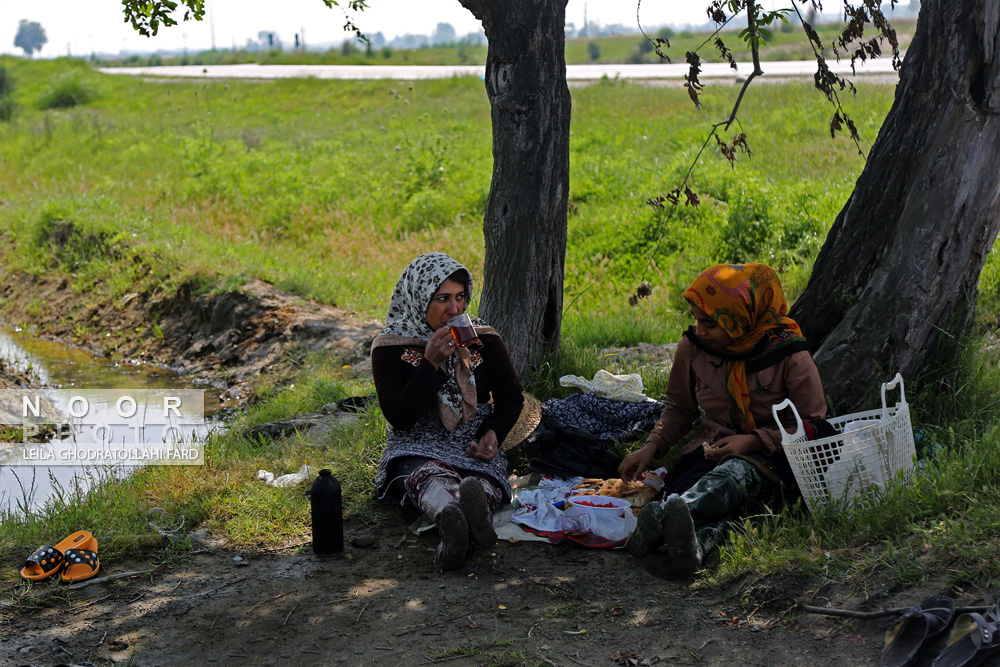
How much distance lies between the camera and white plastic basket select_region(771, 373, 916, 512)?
3.66 meters

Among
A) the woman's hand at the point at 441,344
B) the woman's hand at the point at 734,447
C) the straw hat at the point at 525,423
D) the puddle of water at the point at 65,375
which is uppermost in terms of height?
the woman's hand at the point at 441,344

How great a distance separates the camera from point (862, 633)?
301 centimetres

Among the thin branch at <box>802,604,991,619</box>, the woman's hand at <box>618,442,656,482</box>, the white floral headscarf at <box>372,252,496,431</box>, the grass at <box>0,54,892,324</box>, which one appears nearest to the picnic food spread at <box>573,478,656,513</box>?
the woman's hand at <box>618,442,656,482</box>

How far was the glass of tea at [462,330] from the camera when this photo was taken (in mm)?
4074

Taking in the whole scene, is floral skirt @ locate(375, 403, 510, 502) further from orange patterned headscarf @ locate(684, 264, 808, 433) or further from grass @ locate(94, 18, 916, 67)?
grass @ locate(94, 18, 916, 67)

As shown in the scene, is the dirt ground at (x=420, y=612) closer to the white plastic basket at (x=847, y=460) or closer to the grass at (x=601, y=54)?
the white plastic basket at (x=847, y=460)

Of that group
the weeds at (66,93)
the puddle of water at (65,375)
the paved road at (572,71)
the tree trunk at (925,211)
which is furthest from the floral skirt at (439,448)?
the weeds at (66,93)

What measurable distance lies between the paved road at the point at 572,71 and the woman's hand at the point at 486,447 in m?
17.7

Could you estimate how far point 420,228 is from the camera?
1187cm

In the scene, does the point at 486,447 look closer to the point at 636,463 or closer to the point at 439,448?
the point at 439,448

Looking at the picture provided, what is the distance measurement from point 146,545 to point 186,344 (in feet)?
18.8

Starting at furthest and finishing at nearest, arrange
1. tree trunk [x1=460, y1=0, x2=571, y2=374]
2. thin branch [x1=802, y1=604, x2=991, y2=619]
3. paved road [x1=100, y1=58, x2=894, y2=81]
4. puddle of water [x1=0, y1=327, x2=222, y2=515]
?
paved road [x1=100, y1=58, x2=894, y2=81], puddle of water [x1=0, y1=327, x2=222, y2=515], tree trunk [x1=460, y1=0, x2=571, y2=374], thin branch [x1=802, y1=604, x2=991, y2=619]

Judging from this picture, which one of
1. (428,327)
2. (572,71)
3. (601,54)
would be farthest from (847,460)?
(601,54)

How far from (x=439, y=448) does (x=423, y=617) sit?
1.02 meters
